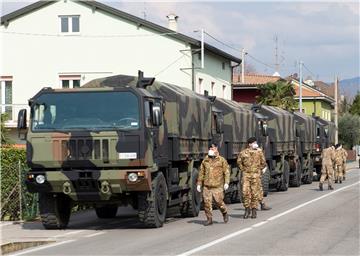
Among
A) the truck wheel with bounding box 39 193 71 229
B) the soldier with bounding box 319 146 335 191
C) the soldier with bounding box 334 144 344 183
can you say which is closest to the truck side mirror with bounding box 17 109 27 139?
the truck wheel with bounding box 39 193 71 229

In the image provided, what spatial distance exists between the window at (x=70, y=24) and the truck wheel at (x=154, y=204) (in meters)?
26.9

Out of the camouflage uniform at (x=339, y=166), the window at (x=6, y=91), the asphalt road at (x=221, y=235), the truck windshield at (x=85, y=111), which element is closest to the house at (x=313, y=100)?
the window at (x=6, y=91)

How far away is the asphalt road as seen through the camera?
1161 centimetres

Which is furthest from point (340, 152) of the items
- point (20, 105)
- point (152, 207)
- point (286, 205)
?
point (152, 207)

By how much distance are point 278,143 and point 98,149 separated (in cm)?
1444

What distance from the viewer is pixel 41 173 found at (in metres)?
14.6

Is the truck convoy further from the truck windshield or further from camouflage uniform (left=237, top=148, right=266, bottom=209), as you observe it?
camouflage uniform (left=237, top=148, right=266, bottom=209)

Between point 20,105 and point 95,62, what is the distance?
15.4ft

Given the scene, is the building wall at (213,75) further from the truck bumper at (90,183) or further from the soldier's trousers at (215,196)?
the truck bumper at (90,183)

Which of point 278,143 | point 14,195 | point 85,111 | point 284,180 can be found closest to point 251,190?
point 85,111

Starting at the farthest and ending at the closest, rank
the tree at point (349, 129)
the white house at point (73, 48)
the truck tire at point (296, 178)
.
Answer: the tree at point (349, 129) < the white house at point (73, 48) < the truck tire at point (296, 178)

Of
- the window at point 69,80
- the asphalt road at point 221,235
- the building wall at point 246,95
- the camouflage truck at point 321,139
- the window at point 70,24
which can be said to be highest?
the window at point 70,24

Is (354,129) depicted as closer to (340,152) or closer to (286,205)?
→ (340,152)

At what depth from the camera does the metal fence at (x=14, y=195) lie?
17484mm
